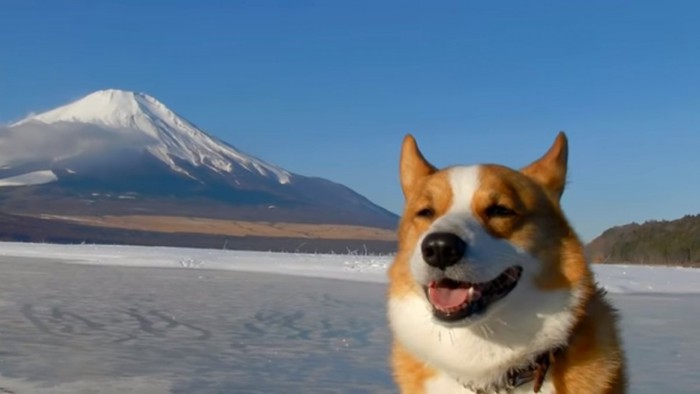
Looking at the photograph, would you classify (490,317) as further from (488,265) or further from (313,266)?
(313,266)

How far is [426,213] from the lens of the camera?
3.91m

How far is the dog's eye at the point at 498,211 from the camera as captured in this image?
12.1 feet

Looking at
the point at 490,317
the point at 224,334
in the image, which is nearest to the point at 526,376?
the point at 490,317

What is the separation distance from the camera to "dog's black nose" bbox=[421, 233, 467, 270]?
3436 mm

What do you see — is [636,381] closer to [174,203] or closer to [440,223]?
[440,223]

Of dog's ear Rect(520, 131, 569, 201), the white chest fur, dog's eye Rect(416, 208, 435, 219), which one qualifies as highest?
dog's ear Rect(520, 131, 569, 201)

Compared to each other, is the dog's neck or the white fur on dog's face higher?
the white fur on dog's face

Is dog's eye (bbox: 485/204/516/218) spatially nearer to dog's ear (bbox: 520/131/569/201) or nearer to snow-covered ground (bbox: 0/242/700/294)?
dog's ear (bbox: 520/131/569/201)

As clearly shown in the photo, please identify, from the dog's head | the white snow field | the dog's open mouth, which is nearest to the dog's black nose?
the dog's head

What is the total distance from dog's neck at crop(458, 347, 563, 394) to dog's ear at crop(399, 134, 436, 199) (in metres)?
1.16

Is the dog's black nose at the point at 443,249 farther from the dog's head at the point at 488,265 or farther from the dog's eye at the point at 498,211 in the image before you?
the dog's eye at the point at 498,211

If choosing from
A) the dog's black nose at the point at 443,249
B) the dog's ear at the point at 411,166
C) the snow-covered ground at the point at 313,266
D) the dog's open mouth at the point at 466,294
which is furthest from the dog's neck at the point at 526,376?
the snow-covered ground at the point at 313,266

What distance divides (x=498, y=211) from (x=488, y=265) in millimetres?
349

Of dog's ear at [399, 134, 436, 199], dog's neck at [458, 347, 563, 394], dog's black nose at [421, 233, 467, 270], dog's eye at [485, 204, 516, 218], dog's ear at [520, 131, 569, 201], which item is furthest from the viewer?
dog's ear at [399, 134, 436, 199]
